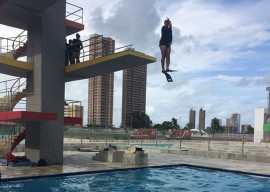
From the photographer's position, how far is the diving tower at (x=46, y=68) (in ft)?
50.4

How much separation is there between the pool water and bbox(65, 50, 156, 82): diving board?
14.7 ft

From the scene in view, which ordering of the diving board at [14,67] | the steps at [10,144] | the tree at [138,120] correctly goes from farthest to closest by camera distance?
the tree at [138,120]
the steps at [10,144]
the diving board at [14,67]

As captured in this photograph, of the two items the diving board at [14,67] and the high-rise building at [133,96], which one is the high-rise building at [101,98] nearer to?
the high-rise building at [133,96]

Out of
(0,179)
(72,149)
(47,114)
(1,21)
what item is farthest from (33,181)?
(72,149)

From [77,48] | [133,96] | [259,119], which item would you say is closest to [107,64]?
[77,48]

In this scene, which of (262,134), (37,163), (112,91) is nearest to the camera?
(37,163)

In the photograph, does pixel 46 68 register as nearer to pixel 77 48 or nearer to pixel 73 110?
pixel 77 48

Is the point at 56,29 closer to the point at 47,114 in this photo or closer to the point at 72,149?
the point at 47,114

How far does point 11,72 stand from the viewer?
16.5m

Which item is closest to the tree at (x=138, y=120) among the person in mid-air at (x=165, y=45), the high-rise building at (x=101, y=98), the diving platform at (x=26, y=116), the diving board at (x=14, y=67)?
the high-rise building at (x=101, y=98)

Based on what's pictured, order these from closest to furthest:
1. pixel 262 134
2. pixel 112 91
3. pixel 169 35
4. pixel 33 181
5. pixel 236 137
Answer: pixel 169 35
pixel 33 181
pixel 236 137
pixel 262 134
pixel 112 91

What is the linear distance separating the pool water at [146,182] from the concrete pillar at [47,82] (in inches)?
111

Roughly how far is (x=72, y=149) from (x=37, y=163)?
9.71m

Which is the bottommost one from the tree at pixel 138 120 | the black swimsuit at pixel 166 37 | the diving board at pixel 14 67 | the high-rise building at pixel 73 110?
the tree at pixel 138 120
